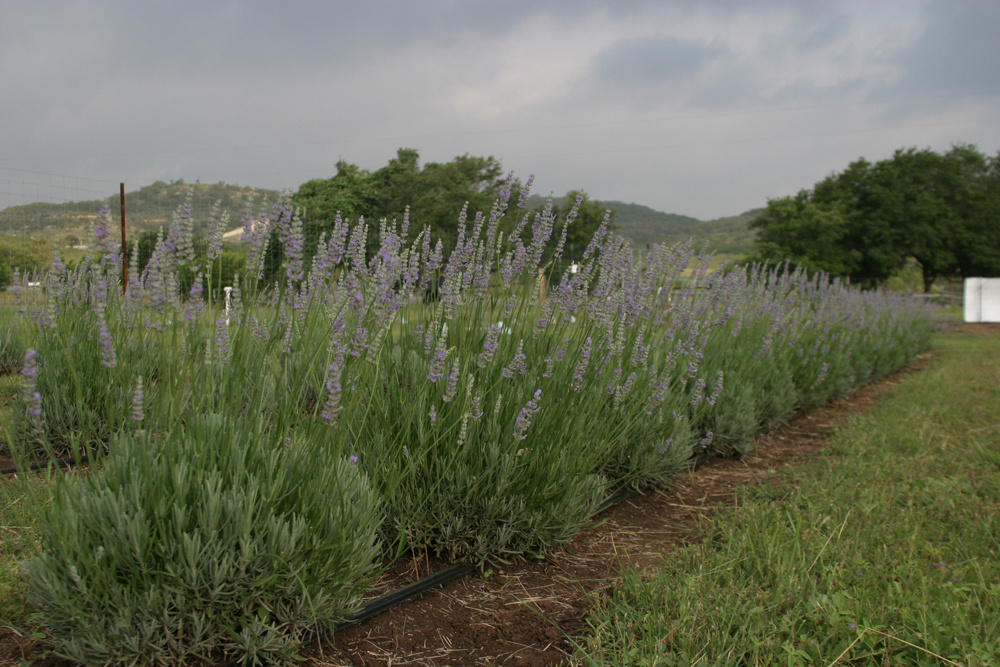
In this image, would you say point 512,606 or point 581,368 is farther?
point 581,368

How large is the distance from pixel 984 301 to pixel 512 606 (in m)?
29.1

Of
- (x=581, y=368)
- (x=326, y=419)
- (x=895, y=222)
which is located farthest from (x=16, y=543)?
(x=895, y=222)

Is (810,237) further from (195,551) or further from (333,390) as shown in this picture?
(195,551)

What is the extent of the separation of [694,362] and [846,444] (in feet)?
6.14

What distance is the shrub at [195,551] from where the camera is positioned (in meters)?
1.52

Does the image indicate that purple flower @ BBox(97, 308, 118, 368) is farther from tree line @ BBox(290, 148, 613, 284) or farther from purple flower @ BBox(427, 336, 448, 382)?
tree line @ BBox(290, 148, 613, 284)

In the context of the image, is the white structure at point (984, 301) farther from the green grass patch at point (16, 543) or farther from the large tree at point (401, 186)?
the green grass patch at point (16, 543)

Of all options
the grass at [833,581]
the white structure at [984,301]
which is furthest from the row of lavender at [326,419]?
the white structure at [984,301]

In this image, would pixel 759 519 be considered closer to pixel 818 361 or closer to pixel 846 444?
pixel 846 444

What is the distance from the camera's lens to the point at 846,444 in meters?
4.53

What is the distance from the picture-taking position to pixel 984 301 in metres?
24.0

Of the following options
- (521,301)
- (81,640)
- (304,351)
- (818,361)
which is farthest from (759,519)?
(818,361)

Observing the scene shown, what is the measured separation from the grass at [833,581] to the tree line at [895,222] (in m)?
36.1

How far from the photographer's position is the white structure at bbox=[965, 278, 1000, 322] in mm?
23891
